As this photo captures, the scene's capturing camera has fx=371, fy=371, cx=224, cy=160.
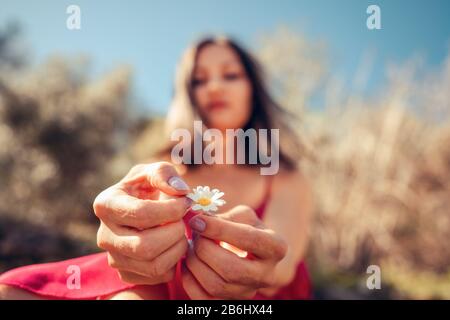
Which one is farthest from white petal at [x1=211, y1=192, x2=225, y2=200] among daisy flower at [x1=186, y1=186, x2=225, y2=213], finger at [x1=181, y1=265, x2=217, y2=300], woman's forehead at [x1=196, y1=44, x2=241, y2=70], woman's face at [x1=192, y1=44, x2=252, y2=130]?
woman's forehead at [x1=196, y1=44, x2=241, y2=70]

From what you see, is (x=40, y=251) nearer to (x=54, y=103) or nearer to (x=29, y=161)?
(x=29, y=161)

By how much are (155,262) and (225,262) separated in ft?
0.29

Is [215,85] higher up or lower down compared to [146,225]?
higher up

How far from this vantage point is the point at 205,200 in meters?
0.49

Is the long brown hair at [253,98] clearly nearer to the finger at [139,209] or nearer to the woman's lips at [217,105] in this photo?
the woman's lips at [217,105]

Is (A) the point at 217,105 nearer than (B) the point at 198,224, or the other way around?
(B) the point at 198,224

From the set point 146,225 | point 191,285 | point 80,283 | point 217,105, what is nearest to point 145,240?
point 146,225

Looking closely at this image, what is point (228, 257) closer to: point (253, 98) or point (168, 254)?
point (168, 254)

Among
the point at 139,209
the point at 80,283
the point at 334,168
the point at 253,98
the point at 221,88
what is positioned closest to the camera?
the point at 139,209

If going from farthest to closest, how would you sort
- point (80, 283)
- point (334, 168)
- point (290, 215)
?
1. point (334, 168)
2. point (290, 215)
3. point (80, 283)

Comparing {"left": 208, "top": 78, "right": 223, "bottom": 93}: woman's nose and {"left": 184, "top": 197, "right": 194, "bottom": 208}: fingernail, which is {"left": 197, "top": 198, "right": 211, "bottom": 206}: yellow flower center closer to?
{"left": 184, "top": 197, "right": 194, "bottom": 208}: fingernail

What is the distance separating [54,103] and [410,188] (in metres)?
3.17

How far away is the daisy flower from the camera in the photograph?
Answer: 473 mm

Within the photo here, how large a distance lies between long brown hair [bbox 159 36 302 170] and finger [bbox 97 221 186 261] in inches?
29.5
